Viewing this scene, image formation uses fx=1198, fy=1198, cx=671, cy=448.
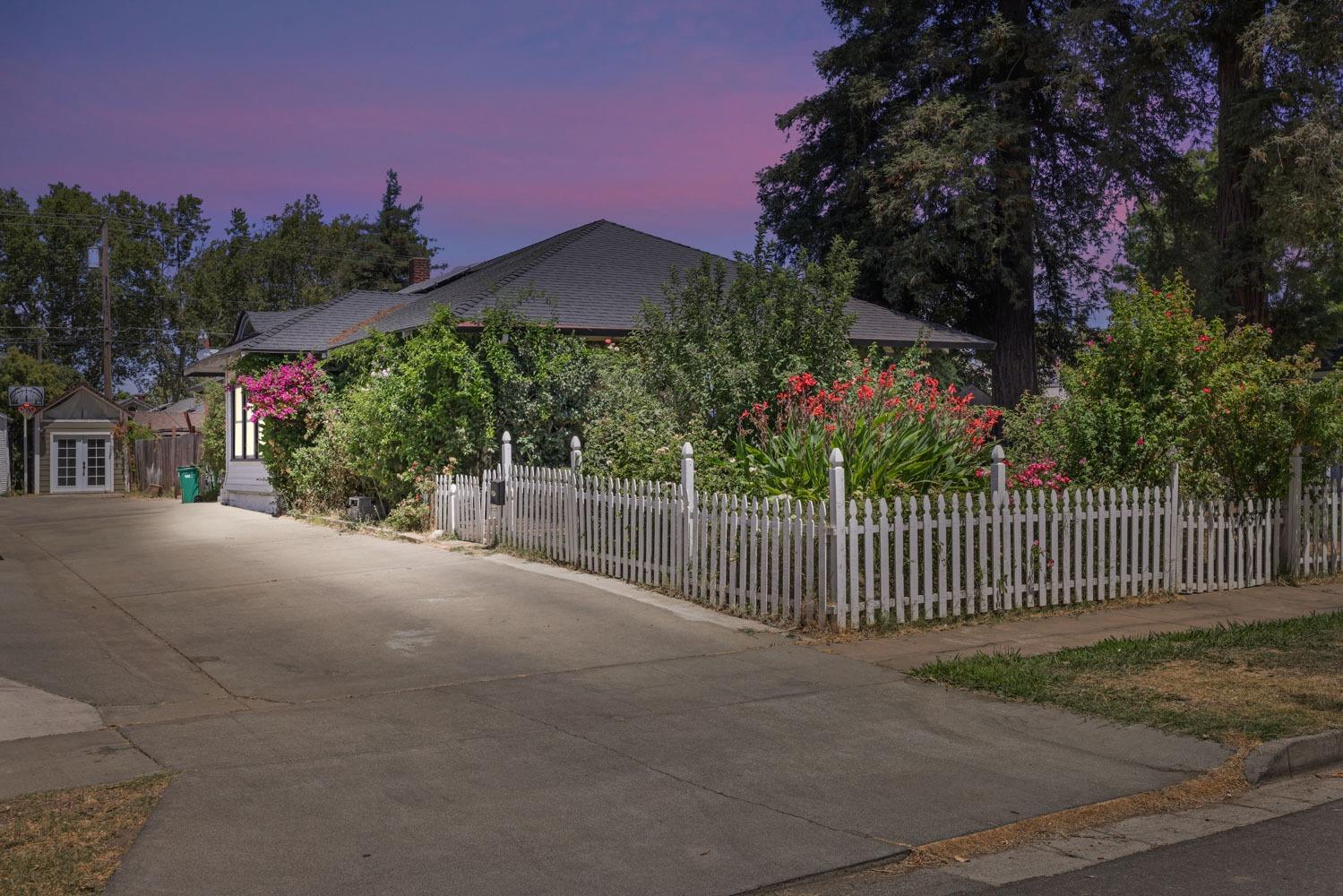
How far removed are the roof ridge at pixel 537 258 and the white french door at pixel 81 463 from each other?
91.6 feet

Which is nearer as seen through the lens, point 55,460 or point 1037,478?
point 1037,478

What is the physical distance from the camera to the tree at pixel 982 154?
86.5 ft

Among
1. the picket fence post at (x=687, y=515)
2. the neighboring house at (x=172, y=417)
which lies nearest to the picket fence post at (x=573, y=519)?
the picket fence post at (x=687, y=515)

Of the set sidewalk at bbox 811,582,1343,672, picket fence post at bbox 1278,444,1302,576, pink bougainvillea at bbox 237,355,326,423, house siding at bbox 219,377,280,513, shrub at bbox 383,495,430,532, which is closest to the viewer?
sidewalk at bbox 811,582,1343,672

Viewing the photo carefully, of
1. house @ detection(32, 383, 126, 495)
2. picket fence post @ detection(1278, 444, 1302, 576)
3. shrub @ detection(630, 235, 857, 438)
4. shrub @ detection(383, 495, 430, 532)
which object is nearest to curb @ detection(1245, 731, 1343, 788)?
picket fence post @ detection(1278, 444, 1302, 576)

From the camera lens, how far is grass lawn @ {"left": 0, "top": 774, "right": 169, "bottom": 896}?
4.92 metres

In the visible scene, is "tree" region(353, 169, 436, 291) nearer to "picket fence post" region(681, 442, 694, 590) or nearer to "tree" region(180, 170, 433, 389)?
"tree" region(180, 170, 433, 389)

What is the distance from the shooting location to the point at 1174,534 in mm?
12789

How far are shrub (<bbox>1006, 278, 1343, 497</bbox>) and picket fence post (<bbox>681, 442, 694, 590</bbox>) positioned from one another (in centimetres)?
442

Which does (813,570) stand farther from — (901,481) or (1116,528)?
(1116,528)

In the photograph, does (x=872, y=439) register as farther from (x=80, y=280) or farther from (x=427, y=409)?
(x=80, y=280)

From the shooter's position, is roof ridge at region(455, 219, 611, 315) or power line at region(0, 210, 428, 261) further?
power line at region(0, 210, 428, 261)

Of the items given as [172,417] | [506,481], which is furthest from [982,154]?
[172,417]

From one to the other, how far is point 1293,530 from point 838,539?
22.2ft
